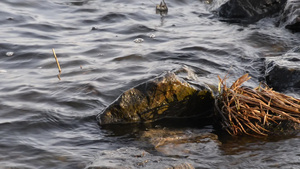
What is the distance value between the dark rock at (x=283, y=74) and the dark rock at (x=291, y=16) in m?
2.19

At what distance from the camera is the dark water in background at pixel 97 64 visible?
14.2 ft

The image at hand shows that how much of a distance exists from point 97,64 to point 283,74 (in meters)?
2.79

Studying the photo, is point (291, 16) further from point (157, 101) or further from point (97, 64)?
point (157, 101)

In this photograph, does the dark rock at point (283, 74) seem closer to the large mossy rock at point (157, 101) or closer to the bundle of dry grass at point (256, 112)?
the bundle of dry grass at point (256, 112)

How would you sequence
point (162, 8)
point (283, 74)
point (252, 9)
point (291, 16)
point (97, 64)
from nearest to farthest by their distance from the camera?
point (283, 74)
point (97, 64)
point (291, 16)
point (252, 9)
point (162, 8)

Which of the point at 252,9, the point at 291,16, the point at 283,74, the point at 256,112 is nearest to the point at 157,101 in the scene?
the point at 256,112

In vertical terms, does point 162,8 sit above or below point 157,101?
above

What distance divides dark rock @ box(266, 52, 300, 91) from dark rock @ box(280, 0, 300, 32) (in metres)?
2.19

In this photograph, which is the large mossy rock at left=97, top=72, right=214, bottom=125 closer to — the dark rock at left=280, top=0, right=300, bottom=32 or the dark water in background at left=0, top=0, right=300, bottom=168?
the dark water in background at left=0, top=0, right=300, bottom=168

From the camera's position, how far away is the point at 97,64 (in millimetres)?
6898

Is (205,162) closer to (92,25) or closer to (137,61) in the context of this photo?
(137,61)

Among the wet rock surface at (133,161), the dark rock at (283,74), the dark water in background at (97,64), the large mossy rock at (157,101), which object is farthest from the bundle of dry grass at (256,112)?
the dark rock at (283,74)

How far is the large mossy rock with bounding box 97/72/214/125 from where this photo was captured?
4875 mm

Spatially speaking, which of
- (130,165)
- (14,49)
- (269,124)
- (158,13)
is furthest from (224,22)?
(130,165)
